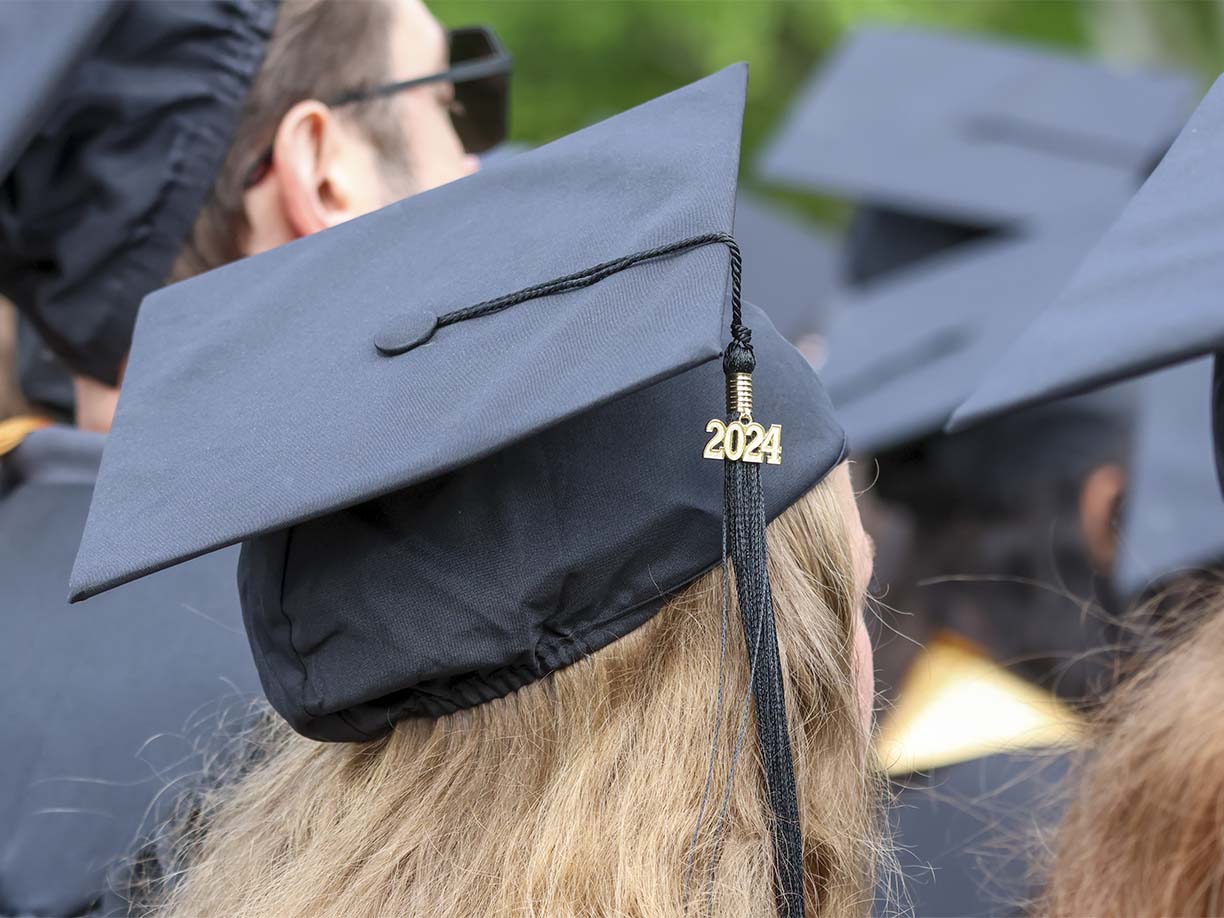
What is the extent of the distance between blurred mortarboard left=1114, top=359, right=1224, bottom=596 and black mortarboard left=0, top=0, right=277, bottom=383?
181 cm

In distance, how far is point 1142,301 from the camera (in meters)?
1.18

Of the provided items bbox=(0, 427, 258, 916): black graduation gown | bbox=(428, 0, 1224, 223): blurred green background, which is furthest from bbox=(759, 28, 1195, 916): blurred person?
bbox=(428, 0, 1224, 223): blurred green background

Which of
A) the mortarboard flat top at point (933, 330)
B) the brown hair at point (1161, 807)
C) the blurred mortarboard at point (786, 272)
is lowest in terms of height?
the blurred mortarboard at point (786, 272)

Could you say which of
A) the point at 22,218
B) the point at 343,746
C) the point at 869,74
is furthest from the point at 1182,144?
the point at 869,74

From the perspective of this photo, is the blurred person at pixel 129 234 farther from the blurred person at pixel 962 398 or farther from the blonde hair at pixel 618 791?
the blurred person at pixel 962 398

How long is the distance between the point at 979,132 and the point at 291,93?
299 centimetres

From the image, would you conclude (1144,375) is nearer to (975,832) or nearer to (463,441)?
(463,441)

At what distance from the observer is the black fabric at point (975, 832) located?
5.74ft

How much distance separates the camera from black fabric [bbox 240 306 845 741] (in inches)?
45.4

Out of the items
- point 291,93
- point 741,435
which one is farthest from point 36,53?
point 741,435

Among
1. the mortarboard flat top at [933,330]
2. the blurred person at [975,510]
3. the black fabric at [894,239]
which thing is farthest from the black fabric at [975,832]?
the black fabric at [894,239]

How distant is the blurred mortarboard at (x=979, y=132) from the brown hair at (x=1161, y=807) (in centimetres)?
299

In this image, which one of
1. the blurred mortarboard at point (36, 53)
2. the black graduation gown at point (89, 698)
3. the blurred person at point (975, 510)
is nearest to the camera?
the black graduation gown at point (89, 698)

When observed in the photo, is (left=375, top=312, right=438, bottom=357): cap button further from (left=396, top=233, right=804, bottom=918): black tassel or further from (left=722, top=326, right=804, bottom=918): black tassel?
(left=722, top=326, right=804, bottom=918): black tassel
